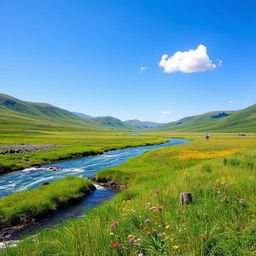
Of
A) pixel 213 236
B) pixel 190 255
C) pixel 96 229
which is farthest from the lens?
pixel 96 229

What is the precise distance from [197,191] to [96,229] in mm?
5385

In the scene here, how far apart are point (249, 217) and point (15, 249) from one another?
719cm

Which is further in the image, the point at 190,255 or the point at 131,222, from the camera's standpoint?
the point at 131,222

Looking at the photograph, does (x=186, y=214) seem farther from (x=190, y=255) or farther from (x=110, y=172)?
(x=110, y=172)

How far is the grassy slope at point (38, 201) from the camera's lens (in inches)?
559

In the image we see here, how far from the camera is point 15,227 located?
1333cm

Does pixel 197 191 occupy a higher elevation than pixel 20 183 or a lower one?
higher

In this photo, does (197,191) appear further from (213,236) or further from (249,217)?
(213,236)

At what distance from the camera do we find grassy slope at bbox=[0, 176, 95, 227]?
14192mm

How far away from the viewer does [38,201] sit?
1611 centimetres

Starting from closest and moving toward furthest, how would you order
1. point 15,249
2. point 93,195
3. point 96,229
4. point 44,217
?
point 96,229
point 15,249
point 44,217
point 93,195

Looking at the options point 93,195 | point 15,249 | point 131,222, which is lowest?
point 93,195

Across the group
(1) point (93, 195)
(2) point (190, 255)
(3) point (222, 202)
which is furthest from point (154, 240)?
(1) point (93, 195)

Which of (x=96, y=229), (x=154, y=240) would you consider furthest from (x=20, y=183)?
(x=154, y=240)
